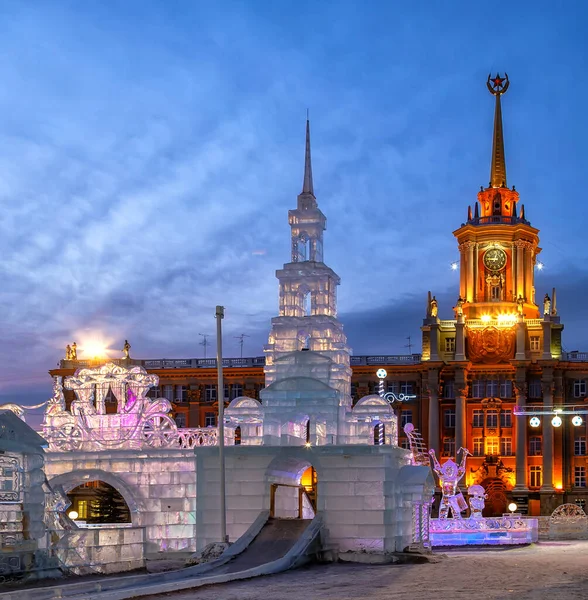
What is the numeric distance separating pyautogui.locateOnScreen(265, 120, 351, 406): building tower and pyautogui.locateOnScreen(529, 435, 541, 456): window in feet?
176

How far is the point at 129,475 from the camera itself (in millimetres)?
44344

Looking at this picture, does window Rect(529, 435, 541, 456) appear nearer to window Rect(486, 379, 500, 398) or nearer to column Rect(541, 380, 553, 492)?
column Rect(541, 380, 553, 492)

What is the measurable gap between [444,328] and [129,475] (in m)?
58.5

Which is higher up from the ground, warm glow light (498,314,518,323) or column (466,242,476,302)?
column (466,242,476,302)

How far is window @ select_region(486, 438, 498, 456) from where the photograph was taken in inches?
3775

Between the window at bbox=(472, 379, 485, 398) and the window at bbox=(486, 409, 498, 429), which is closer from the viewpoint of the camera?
the window at bbox=(486, 409, 498, 429)

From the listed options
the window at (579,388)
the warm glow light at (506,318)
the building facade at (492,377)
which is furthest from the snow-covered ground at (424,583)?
the warm glow light at (506,318)

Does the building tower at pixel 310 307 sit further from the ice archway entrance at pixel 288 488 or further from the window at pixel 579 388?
the window at pixel 579 388

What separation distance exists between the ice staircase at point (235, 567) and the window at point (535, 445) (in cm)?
6001

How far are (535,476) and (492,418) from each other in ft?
19.5

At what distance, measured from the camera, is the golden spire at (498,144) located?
106750 millimetres

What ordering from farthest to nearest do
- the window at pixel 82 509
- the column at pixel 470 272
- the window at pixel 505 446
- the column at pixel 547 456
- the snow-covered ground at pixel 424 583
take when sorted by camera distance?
the column at pixel 470 272 < the window at pixel 505 446 < the column at pixel 547 456 < the window at pixel 82 509 < the snow-covered ground at pixel 424 583

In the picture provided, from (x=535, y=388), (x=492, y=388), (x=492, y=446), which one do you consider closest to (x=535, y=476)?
(x=492, y=446)

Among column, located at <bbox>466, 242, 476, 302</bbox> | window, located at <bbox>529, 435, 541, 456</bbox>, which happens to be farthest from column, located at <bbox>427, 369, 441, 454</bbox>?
column, located at <bbox>466, 242, 476, 302</bbox>
